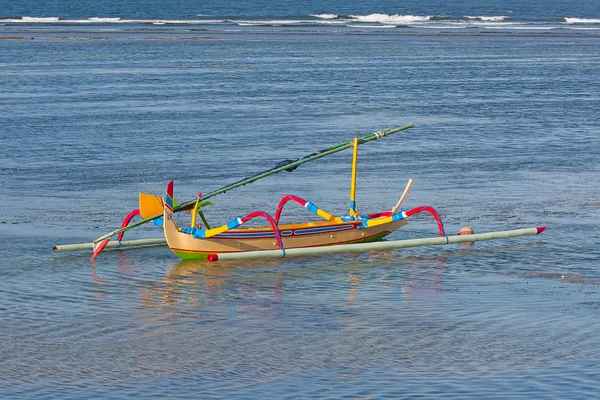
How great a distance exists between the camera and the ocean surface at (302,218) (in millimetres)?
12344

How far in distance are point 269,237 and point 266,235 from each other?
64mm

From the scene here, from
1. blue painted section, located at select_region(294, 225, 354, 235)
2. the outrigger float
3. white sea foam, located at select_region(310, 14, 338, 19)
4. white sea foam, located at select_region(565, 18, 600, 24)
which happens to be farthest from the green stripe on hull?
white sea foam, located at select_region(310, 14, 338, 19)

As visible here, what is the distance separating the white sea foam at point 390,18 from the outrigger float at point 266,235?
3307 inches

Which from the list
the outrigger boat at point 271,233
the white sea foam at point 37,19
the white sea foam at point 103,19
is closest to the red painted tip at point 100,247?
the outrigger boat at point 271,233

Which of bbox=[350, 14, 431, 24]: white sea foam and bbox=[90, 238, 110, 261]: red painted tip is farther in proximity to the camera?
bbox=[350, 14, 431, 24]: white sea foam

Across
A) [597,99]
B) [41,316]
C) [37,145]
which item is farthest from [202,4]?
[41,316]

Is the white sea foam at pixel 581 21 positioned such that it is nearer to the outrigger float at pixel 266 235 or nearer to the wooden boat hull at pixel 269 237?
the outrigger float at pixel 266 235

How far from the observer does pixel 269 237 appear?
707 inches

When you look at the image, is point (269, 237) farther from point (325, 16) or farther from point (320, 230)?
point (325, 16)

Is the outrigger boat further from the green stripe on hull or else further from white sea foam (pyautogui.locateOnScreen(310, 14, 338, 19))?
white sea foam (pyautogui.locateOnScreen(310, 14, 338, 19))

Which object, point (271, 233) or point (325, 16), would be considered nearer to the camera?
point (271, 233)

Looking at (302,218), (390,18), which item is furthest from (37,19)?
(302,218)

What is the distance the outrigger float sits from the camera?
17.5m

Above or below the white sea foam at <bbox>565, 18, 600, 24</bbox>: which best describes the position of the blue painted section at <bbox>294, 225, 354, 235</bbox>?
below
